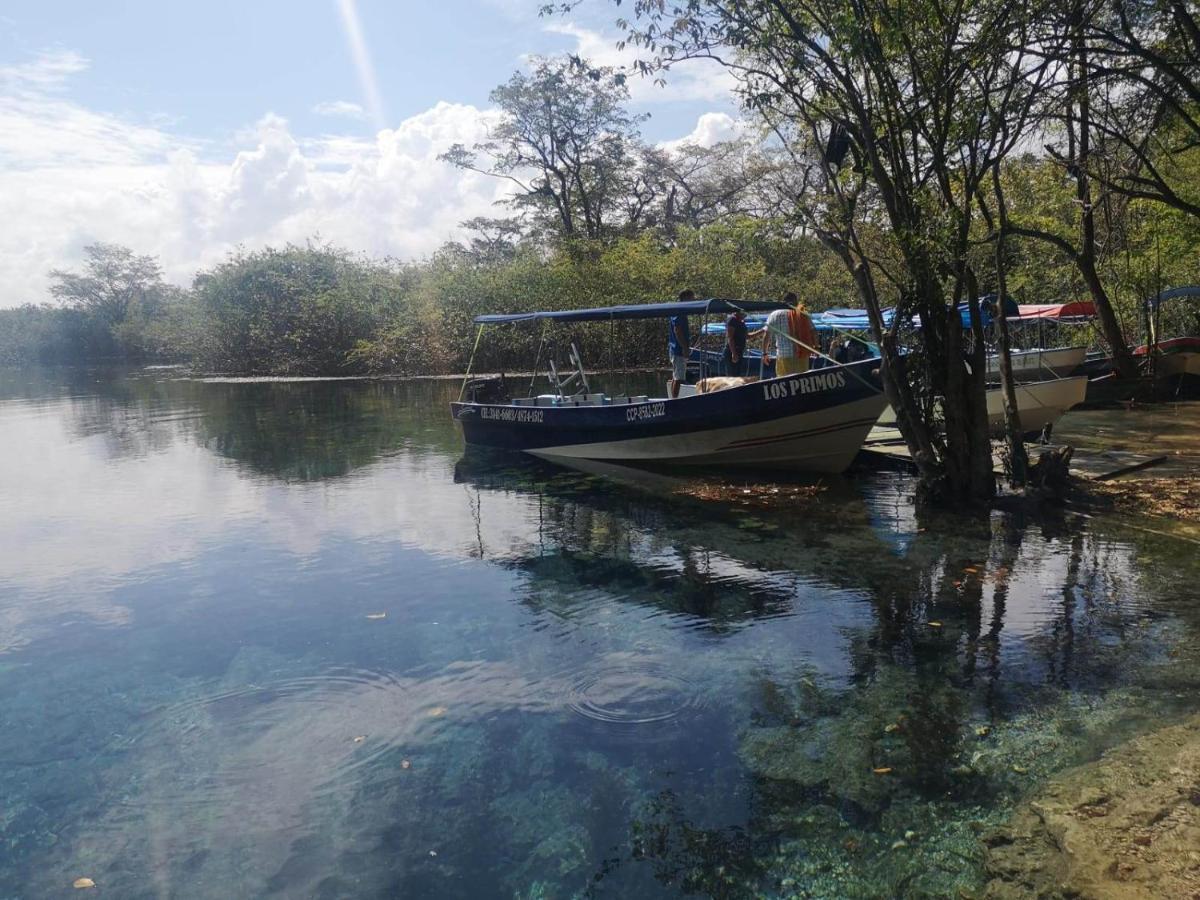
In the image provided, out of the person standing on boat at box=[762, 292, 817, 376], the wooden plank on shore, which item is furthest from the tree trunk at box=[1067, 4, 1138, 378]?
the person standing on boat at box=[762, 292, 817, 376]

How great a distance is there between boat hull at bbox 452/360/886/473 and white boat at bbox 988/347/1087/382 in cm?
702

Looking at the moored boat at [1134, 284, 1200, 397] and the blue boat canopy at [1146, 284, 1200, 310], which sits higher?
the blue boat canopy at [1146, 284, 1200, 310]

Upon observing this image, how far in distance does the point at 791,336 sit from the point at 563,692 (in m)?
7.62

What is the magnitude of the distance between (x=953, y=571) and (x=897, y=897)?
5.05m

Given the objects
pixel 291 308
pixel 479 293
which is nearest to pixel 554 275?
pixel 479 293

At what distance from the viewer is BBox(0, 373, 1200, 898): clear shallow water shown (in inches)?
169

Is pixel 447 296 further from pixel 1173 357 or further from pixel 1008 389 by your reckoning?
pixel 1008 389

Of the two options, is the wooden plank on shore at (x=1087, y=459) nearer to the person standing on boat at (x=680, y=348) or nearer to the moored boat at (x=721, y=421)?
the moored boat at (x=721, y=421)

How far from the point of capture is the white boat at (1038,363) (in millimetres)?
18562

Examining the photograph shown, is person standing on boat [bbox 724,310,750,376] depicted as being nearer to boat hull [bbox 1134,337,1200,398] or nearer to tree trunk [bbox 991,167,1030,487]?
tree trunk [bbox 991,167,1030,487]

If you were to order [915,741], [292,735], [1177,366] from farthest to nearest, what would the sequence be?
[1177,366]
[292,735]
[915,741]

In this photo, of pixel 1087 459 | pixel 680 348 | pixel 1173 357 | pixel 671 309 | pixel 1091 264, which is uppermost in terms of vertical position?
pixel 1091 264

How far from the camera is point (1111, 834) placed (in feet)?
12.8

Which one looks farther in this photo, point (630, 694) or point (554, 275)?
point (554, 275)
